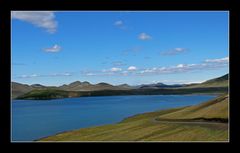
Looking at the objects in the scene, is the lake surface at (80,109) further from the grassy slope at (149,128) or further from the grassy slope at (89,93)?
the grassy slope at (149,128)

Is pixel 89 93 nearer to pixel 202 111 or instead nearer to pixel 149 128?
pixel 202 111

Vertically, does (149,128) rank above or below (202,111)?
below

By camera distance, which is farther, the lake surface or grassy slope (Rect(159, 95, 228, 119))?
grassy slope (Rect(159, 95, 228, 119))

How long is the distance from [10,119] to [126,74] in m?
2.08

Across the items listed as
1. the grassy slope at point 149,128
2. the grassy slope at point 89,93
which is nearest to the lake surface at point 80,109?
the grassy slope at point 89,93

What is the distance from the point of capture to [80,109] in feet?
17.4

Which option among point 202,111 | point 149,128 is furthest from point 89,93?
point 149,128

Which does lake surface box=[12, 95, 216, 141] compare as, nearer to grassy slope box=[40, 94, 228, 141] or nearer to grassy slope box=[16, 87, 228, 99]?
grassy slope box=[16, 87, 228, 99]

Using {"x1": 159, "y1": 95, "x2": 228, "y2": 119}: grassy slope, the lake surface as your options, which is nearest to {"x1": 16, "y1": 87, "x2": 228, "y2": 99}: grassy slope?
the lake surface

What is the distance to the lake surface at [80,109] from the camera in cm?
496

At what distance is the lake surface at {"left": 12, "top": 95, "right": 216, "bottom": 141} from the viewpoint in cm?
496

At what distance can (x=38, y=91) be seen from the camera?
16.7 ft
